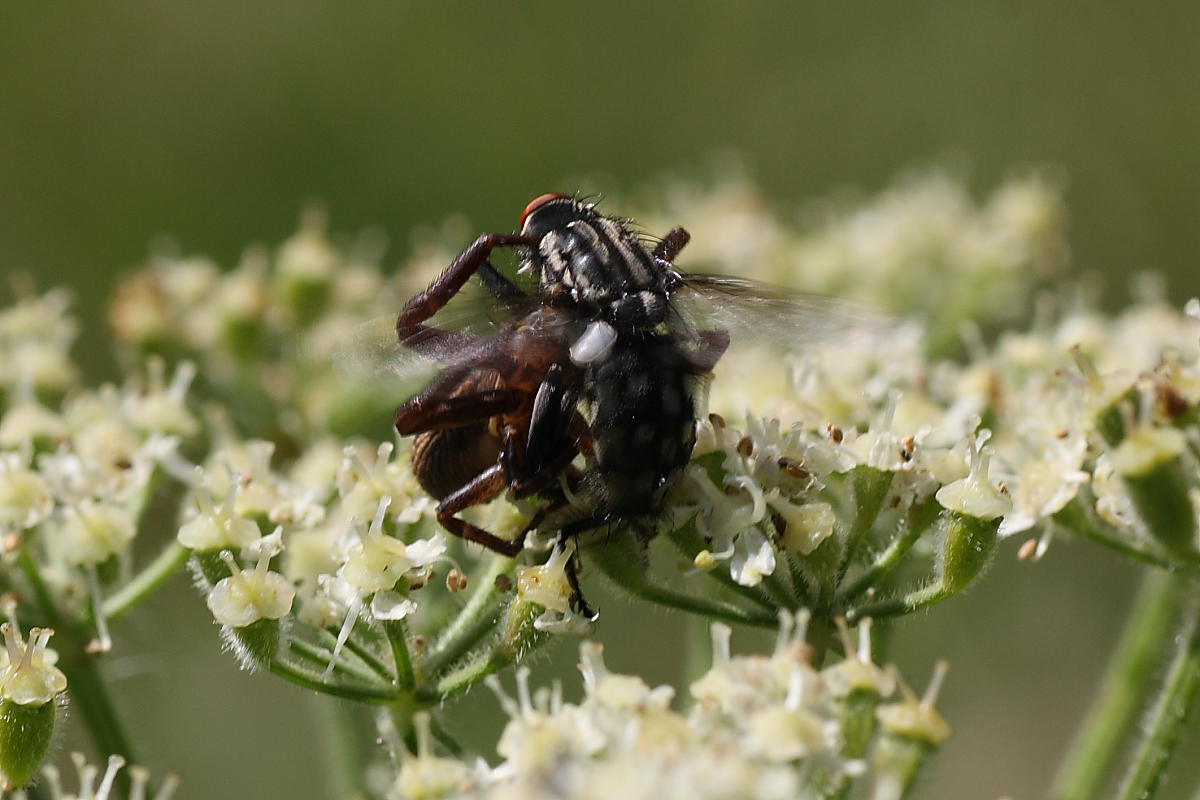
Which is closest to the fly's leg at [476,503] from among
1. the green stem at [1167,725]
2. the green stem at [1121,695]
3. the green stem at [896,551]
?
the green stem at [896,551]

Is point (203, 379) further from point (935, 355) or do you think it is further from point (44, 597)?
point (935, 355)

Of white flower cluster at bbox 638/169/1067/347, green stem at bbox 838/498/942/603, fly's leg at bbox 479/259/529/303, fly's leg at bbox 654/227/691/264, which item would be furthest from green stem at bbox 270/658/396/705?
white flower cluster at bbox 638/169/1067/347

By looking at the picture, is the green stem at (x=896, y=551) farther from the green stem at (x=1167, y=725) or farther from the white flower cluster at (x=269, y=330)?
the white flower cluster at (x=269, y=330)

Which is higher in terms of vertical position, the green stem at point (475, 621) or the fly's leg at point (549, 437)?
the fly's leg at point (549, 437)

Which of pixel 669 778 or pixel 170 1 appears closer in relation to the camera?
pixel 669 778

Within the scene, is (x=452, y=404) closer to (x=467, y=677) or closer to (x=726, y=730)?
(x=467, y=677)

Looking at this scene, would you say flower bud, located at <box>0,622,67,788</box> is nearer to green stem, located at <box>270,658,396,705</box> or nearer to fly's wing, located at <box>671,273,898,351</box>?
green stem, located at <box>270,658,396,705</box>

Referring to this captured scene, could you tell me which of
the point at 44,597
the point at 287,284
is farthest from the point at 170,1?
the point at 44,597
